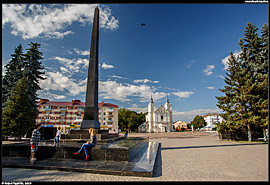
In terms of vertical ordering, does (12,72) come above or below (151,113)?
above

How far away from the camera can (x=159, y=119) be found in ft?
234

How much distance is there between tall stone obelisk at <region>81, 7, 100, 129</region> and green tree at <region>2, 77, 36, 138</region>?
1191 centimetres

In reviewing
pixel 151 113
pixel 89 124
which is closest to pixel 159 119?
pixel 151 113

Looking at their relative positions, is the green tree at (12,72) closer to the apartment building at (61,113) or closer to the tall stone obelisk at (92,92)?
the tall stone obelisk at (92,92)

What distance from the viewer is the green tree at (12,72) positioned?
1982 cm

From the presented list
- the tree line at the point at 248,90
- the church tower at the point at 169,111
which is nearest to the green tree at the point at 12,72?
the tree line at the point at 248,90

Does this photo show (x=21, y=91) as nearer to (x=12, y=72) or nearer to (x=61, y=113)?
(x=12, y=72)

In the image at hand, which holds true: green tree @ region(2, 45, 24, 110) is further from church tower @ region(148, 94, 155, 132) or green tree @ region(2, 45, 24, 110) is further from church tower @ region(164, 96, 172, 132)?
church tower @ region(164, 96, 172, 132)

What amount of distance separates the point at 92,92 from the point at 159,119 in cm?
6404

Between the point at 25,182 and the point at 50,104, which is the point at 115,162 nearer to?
the point at 25,182

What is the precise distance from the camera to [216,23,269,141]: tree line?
52.4 ft

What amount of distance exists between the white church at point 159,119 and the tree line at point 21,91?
5457cm

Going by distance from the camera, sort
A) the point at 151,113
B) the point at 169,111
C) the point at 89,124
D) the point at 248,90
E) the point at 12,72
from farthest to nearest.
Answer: the point at 169,111 → the point at 151,113 → the point at 12,72 → the point at 248,90 → the point at 89,124

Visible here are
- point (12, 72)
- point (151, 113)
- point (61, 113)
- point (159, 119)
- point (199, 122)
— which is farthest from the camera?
point (199, 122)
